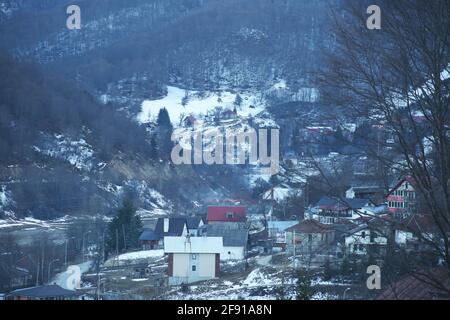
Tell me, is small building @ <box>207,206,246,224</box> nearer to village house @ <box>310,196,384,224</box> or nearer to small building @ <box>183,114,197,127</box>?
village house @ <box>310,196,384,224</box>

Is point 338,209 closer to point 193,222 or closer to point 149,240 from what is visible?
point 149,240

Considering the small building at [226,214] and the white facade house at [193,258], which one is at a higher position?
the small building at [226,214]

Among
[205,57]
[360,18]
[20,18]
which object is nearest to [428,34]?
[360,18]

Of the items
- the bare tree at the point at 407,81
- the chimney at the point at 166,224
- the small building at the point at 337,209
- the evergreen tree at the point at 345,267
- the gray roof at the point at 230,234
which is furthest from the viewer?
the chimney at the point at 166,224
